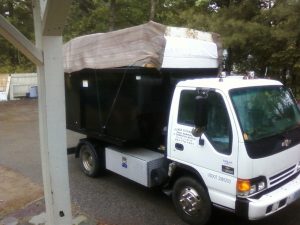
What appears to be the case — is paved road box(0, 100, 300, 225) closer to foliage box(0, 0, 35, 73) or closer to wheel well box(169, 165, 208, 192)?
wheel well box(169, 165, 208, 192)

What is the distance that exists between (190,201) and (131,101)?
1720 mm

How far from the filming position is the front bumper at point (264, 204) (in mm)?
4422

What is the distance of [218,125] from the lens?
4.79 m

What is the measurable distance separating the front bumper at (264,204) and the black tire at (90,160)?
324 cm

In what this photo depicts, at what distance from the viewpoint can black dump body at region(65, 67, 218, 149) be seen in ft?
18.9

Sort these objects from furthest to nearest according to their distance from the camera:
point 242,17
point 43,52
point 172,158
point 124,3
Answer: point 124,3, point 242,17, point 172,158, point 43,52

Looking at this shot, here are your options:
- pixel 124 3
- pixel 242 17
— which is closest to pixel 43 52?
pixel 242 17

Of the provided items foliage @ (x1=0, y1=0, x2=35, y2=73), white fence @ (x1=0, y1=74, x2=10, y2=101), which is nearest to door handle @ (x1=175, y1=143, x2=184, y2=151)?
white fence @ (x1=0, y1=74, x2=10, y2=101)

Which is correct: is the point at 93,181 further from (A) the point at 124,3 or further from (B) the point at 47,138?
(A) the point at 124,3

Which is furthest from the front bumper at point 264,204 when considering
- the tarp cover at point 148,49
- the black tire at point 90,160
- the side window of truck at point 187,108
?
the black tire at point 90,160

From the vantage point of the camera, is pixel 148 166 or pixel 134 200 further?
pixel 134 200

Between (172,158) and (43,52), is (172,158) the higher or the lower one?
the lower one

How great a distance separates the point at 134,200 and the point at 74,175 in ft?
5.95

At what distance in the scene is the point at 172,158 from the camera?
5375 millimetres
